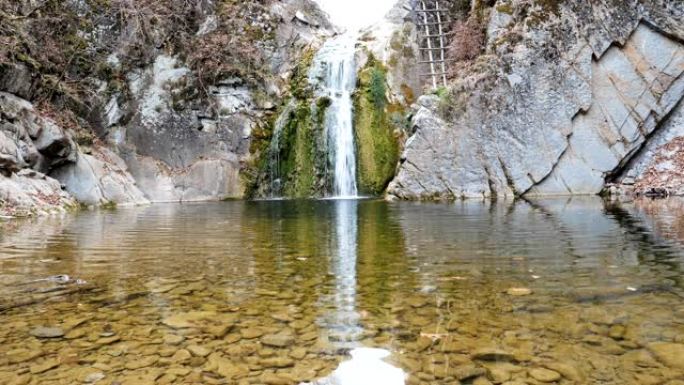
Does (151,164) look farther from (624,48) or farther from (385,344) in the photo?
(385,344)

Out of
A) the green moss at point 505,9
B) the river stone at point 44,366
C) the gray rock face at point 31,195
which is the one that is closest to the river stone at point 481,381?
the river stone at point 44,366

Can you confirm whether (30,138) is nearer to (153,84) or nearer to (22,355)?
(153,84)

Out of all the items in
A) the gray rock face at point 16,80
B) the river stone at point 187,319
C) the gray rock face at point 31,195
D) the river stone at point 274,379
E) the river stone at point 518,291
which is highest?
the gray rock face at point 16,80

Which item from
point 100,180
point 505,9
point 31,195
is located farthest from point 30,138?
point 505,9

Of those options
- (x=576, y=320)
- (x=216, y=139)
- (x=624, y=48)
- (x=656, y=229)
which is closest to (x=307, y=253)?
(x=576, y=320)

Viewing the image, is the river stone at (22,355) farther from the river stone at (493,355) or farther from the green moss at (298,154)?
the green moss at (298,154)

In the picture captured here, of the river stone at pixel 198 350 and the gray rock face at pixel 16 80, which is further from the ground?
the gray rock face at pixel 16 80

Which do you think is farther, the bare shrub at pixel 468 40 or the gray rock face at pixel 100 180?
the bare shrub at pixel 468 40

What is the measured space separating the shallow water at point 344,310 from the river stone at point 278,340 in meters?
0.01

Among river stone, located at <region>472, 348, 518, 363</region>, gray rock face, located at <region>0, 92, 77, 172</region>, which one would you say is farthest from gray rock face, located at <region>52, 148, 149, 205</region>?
river stone, located at <region>472, 348, 518, 363</region>

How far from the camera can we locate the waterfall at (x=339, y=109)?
18.2 m

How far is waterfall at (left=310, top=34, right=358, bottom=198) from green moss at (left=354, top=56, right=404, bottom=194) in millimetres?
313

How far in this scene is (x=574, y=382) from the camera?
1.93 meters

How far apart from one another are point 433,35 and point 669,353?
17.8 m
